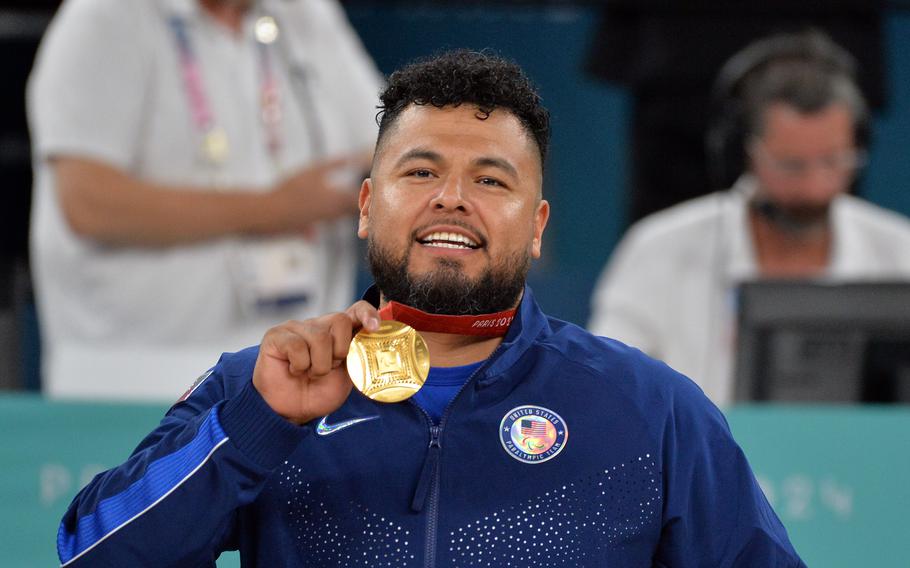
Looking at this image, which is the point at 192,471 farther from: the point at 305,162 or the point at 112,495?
the point at 305,162

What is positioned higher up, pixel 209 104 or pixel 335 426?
pixel 209 104

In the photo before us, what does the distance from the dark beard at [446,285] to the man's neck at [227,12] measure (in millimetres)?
2214

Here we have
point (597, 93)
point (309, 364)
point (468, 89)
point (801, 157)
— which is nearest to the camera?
point (309, 364)

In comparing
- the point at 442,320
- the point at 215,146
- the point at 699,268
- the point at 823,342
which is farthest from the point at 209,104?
the point at 442,320

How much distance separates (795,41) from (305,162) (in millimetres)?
Answer: 1718

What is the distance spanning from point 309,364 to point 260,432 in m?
0.11

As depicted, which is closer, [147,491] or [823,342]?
[147,491]

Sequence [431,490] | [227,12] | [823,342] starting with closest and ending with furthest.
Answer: [431,490]
[823,342]
[227,12]

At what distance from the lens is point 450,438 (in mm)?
2014

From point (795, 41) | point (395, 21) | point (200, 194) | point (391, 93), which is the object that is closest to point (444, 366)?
point (391, 93)

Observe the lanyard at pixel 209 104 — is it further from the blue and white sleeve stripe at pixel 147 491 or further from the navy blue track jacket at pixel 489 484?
the blue and white sleeve stripe at pixel 147 491

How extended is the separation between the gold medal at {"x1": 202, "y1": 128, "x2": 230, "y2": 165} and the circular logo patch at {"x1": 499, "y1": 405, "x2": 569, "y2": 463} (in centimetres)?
221

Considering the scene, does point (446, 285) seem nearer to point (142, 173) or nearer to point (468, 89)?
point (468, 89)

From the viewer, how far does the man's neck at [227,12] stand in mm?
4133
